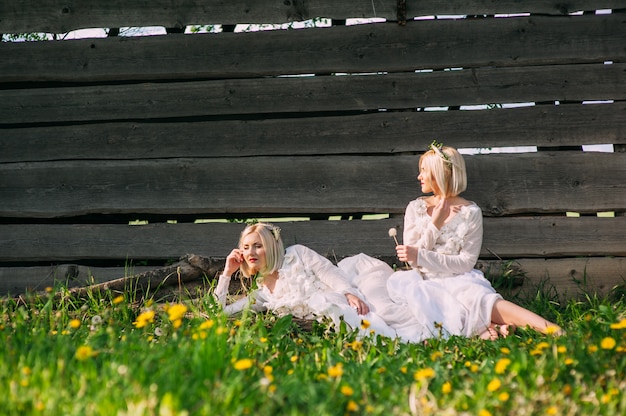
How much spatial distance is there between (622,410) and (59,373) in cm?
180

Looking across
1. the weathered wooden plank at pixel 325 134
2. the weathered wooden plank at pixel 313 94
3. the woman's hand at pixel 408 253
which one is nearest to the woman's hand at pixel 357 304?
the woman's hand at pixel 408 253

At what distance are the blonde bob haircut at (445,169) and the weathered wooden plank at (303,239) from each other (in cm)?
66

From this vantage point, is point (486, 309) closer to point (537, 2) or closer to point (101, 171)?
point (537, 2)

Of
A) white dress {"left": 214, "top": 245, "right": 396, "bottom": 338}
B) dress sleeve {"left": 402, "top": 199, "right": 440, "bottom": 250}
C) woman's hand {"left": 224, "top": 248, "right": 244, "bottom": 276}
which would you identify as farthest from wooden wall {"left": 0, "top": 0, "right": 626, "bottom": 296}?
woman's hand {"left": 224, "top": 248, "right": 244, "bottom": 276}

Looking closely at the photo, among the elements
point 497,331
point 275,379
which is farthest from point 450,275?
point 275,379

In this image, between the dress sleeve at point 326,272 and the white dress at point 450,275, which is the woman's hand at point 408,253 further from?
the dress sleeve at point 326,272

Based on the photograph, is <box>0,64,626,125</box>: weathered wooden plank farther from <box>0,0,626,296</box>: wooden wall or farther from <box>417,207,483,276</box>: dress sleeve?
<box>417,207,483,276</box>: dress sleeve

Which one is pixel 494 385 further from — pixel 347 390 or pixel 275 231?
pixel 275 231

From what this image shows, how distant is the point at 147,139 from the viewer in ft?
16.6

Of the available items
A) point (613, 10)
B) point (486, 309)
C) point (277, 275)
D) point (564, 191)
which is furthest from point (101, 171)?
point (613, 10)

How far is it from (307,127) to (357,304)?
1.53 m

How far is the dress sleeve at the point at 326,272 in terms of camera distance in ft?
13.6

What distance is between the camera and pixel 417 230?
4383 mm

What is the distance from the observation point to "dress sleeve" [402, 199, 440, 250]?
4.29 m
